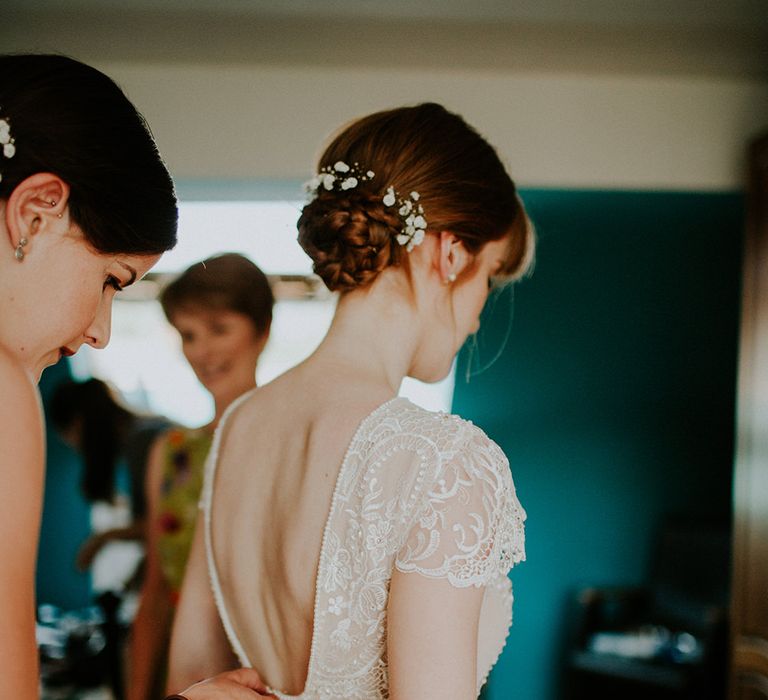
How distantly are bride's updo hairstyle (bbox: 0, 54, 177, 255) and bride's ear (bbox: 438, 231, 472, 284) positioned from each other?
43 cm

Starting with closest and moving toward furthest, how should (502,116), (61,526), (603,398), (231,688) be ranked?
(231,688), (502,116), (603,398), (61,526)

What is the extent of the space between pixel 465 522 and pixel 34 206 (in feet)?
1.77

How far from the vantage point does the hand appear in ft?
3.31

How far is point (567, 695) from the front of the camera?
155 inches

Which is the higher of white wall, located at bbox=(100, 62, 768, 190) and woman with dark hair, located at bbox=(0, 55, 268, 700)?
white wall, located at bbox=(100, 62, 768, 190)

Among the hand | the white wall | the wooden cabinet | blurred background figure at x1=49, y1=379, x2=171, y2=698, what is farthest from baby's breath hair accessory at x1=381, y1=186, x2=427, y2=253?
blurred background figure at x1=49, y1=379, x2=171, y2=698

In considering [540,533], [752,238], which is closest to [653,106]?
[752,238]

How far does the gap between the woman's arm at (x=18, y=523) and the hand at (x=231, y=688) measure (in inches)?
12.3

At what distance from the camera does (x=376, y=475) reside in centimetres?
96

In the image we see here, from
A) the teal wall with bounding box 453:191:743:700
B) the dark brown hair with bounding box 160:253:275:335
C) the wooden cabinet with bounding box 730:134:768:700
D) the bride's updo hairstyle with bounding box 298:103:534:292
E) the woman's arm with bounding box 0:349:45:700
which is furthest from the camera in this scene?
the teal wall with bounding box 453:191:743:700

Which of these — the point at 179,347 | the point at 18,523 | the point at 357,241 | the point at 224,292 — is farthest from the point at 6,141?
the point at 179,347

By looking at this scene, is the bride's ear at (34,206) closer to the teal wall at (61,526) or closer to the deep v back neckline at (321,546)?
the deep v back neckline at (321,546)

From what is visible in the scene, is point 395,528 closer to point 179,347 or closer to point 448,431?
point 448,431

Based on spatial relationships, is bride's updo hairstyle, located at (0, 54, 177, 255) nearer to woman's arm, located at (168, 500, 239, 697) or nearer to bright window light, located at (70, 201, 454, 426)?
woman's arm, located at (168, 500, 239, 697)
